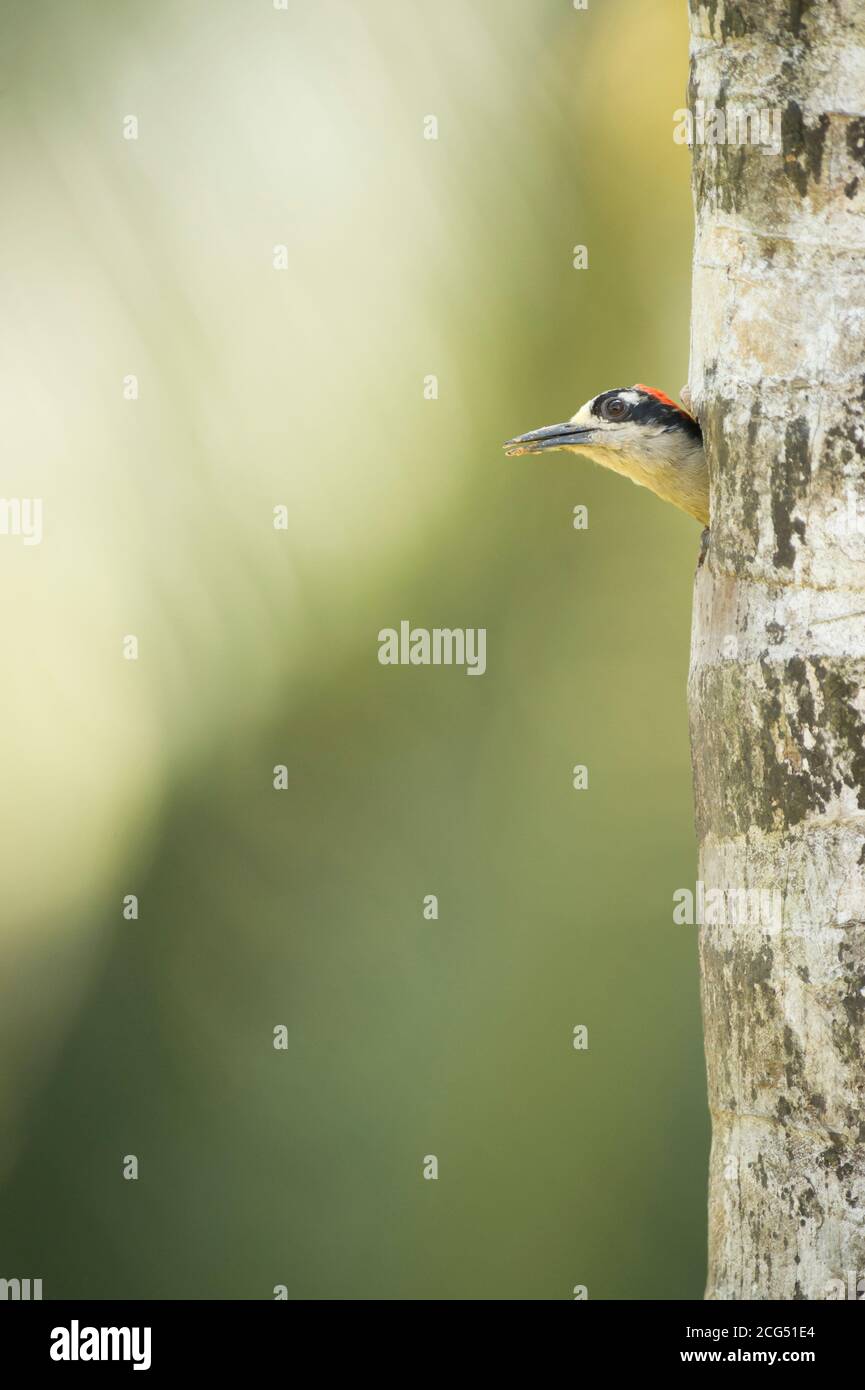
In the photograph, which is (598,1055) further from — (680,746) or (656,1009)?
(680,746)

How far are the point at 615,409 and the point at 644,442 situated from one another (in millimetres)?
259

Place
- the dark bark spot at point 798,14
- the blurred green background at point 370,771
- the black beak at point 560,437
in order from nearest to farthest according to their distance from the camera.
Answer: the dark bark spot at point 798,14, the black beak at point 560,437, the blurred green background at point 370,771

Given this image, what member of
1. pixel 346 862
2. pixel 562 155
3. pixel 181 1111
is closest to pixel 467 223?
pixel 562 155

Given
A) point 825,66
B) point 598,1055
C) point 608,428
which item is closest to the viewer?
point 825,66

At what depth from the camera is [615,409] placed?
407cm

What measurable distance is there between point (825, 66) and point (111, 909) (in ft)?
23.0

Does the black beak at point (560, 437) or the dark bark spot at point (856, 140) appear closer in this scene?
the dark bark spot at point (856, 140)

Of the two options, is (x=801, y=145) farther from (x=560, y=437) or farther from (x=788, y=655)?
(x=560, y=437)

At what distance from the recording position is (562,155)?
351 inches

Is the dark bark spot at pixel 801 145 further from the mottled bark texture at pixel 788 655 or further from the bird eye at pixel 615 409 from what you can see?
the bird eye at pixel 615 409

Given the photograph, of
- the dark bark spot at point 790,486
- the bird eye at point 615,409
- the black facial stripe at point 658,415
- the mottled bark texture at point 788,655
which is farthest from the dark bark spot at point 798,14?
the bird eye at point 615,409

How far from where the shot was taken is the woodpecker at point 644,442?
145 inches

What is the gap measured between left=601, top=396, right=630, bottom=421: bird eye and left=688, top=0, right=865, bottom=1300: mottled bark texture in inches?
38.3

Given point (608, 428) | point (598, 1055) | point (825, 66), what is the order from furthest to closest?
point (598, 1055), point (608, 428), point (825, 66)
